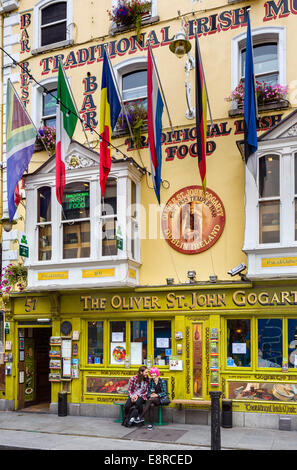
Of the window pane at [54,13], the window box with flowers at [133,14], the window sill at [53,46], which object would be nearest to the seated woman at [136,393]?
the window box with flowers at [133,14]

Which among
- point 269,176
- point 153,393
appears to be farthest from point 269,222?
point 153,393

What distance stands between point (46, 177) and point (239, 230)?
557 centimetres

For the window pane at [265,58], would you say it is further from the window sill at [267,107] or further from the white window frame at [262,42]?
the window sill at [267,107]

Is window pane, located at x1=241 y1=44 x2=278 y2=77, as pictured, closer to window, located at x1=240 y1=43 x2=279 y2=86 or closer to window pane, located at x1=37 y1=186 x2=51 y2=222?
window, located at x1=240 y1=43 x2=279 y2=86

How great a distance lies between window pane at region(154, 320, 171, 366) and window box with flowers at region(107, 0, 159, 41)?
8.14 m

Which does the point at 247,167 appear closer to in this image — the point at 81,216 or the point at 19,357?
the point at 81,216

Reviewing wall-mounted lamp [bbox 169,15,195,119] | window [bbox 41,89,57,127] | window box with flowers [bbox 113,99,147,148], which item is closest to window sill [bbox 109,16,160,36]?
wall-mounted lamp [bbox 169,15,195,119]

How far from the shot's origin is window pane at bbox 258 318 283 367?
12.3m

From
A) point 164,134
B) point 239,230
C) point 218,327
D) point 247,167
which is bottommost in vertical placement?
point 218,327

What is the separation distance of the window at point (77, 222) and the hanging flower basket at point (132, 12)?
4854mm

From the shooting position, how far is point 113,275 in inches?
523

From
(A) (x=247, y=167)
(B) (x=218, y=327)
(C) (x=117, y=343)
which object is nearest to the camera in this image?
(A) (x=247, y=167)

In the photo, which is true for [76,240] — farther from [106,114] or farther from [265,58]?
[265,58]
